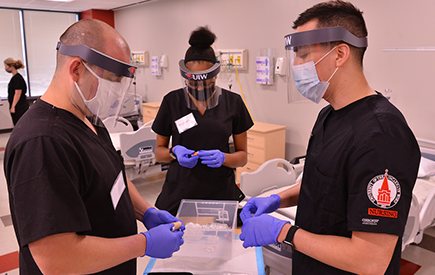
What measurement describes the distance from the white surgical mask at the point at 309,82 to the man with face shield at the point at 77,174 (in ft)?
2.08

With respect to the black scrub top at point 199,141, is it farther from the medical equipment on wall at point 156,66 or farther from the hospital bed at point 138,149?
the medical equipment on wall at point 156,66

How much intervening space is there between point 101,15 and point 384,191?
894 cm

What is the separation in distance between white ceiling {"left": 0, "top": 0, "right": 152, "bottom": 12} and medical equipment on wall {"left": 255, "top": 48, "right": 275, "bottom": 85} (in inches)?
141

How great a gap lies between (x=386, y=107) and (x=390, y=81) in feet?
10.4

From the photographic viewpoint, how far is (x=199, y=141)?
205 cm

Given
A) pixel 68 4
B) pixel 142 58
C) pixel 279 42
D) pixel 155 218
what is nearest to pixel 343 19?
pixel 155 218

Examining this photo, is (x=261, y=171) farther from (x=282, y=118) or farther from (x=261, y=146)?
(x=282, y=118)

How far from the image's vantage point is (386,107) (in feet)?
3.43

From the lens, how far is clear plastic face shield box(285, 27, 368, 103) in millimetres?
1105

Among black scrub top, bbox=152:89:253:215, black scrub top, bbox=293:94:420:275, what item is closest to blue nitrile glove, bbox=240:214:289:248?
black scrub top, bbox=293:94:420:275

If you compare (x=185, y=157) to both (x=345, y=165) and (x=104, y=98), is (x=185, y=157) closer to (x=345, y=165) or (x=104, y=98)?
(x=104, y=98)

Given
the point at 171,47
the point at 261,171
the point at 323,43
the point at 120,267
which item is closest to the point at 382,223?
the point at 323,43

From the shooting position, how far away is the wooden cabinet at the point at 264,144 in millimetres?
4527

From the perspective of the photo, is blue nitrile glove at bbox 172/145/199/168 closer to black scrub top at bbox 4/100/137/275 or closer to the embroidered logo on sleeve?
black scrub top at bbox 4/100/137/275
